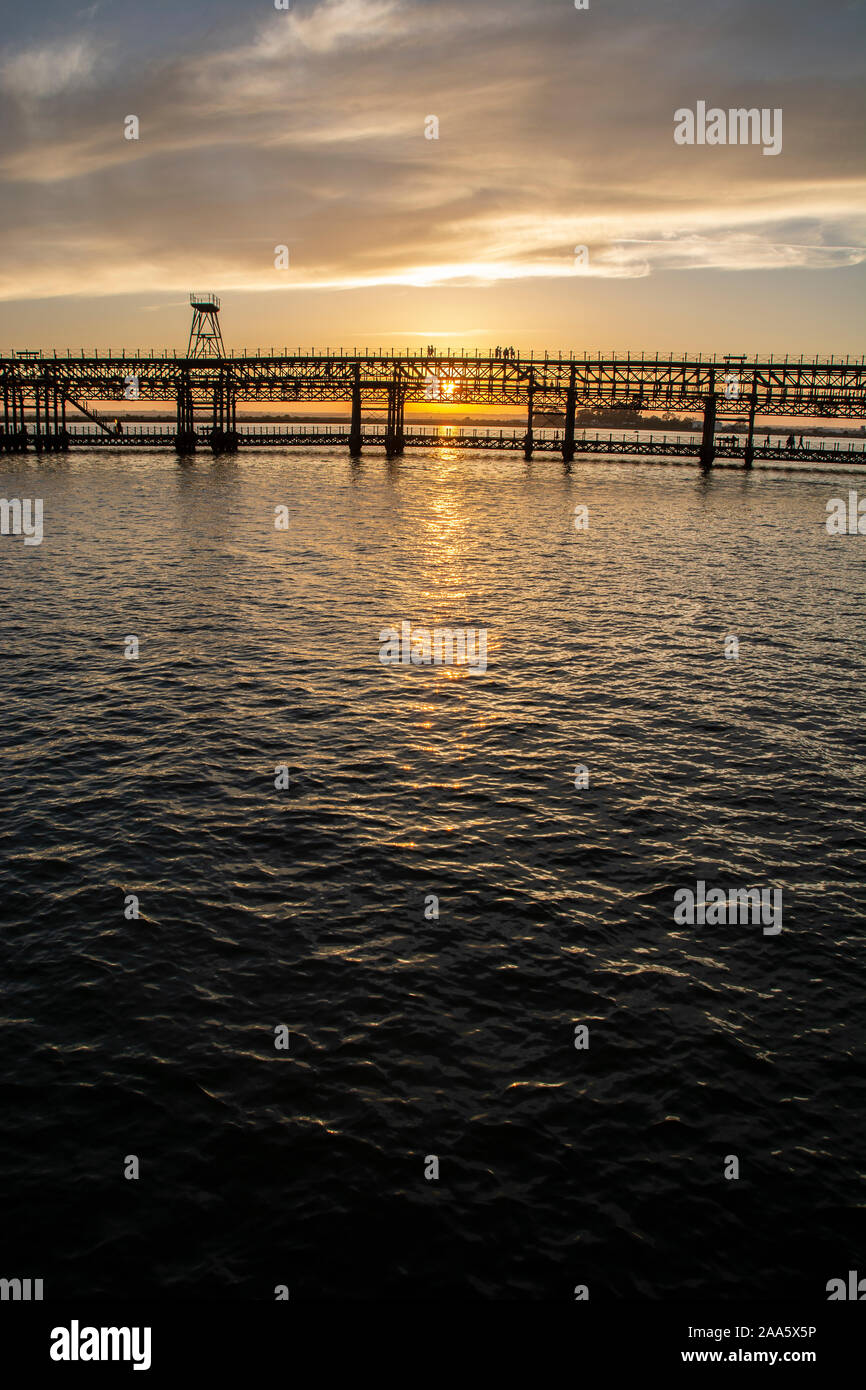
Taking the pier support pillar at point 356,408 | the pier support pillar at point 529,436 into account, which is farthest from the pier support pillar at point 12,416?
the pier support pillar at point 529,436

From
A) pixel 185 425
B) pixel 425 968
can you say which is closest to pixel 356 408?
pixel 185 425

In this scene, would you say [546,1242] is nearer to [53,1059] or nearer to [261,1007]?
[261,1007]

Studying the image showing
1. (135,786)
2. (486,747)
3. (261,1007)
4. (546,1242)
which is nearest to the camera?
(546,1242)

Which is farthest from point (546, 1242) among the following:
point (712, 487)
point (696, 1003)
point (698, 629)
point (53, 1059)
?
point (712, 487)

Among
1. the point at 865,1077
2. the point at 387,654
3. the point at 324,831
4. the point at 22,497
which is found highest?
the point at 22,497

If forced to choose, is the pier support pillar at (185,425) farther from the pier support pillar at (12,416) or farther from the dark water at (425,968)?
the dark water at (425,968)

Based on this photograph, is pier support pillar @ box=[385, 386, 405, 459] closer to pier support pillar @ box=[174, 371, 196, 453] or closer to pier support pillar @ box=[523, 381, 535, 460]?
pier support pillar @ box=[523, 381, 535, 460]
